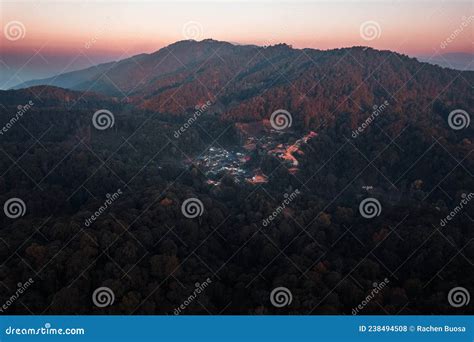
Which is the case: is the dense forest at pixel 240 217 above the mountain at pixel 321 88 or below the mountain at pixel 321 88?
below

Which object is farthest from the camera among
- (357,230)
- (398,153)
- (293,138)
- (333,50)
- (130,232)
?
(333,50)

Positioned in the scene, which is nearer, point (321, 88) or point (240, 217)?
point (240, 217)

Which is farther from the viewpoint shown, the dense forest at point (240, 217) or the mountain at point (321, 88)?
the mountain at point (321, 88)

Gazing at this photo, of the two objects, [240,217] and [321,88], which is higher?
[321,88]

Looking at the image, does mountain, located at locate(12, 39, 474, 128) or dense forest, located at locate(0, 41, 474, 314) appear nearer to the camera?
dense forest, located at locate(0, 41, 474, 314)

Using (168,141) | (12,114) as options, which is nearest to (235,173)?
(168,141)

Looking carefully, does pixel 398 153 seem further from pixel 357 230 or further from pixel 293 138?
pixel 357 230

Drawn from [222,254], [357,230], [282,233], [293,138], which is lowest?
[222,254]

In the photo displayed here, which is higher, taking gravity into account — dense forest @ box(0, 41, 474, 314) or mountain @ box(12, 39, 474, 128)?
mountain @ box(12, 39, 474, 128)
